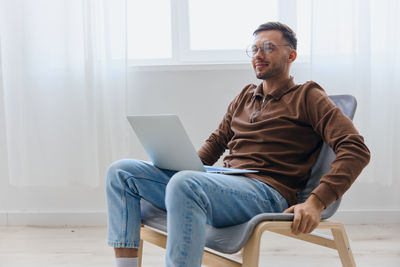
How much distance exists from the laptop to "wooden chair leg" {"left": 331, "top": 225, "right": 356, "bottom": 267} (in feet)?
0.94

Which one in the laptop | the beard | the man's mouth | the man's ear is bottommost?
the laptop

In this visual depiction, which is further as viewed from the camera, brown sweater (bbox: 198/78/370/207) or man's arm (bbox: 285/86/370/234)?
brown sweater (bbox: 198/78/370/207)

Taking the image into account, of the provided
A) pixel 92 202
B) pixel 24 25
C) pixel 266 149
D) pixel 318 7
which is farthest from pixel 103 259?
pixel 318 7

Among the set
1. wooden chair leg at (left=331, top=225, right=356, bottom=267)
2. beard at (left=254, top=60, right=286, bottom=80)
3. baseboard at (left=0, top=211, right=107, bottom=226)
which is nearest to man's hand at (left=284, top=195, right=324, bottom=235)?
wooden chair leg at (left=331, top=225, right=356, bottom=267)

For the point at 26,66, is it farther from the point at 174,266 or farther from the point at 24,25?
the point at 174,266

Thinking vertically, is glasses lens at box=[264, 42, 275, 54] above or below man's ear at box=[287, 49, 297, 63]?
above

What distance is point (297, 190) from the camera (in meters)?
1.48

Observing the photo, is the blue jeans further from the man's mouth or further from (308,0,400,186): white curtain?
(308,0,400,186): white curtain

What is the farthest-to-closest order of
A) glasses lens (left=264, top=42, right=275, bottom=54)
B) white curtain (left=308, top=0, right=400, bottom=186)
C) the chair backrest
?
white curtain (left=308, top=0, right=400, bottom=186), glasses lens (left=264, top=42, right=275, bottom=54), the chair backrest

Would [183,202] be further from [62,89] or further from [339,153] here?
[62,89]

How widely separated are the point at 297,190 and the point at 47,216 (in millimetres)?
1817

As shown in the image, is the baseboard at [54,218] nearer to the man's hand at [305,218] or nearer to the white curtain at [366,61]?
the white curtain at [366,61]

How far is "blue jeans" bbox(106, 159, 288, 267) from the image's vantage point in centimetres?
115

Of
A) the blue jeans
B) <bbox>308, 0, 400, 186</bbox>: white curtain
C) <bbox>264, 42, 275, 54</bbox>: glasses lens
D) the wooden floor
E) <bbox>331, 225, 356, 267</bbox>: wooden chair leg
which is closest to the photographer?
Answer: the blue jeans
